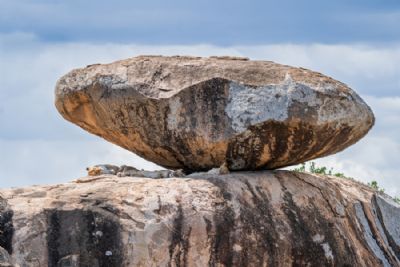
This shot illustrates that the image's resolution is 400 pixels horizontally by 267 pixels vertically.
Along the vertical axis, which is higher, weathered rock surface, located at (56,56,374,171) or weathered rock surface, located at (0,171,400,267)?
weathered rock surface, located at (56,56,374,171)

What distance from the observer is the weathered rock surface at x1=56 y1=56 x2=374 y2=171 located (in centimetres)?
941

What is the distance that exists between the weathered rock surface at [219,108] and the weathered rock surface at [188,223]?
0.29 m

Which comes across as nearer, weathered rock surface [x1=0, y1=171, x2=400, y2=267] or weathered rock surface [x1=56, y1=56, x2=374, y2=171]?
weathered rock surface [x1=0, y1=171, x2=400, y2=267]

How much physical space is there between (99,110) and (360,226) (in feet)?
8.76

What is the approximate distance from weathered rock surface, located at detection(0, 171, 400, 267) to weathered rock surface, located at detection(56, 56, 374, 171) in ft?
0.96

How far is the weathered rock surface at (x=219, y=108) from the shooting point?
9.41 m

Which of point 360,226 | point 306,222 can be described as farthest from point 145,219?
point 360,226

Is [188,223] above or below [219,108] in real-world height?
below

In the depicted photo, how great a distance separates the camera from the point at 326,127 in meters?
9.65

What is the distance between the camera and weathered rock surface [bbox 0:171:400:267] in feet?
28.7

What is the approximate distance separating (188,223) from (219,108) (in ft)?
3.45

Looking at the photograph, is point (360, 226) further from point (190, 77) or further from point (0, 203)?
point (0, 203)

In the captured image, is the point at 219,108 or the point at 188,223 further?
the point at 219,108

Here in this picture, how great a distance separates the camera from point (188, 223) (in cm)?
907
